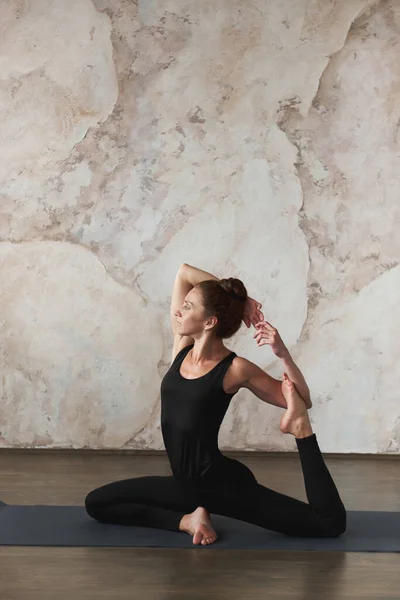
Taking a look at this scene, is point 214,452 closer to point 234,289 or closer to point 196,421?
point 196,421

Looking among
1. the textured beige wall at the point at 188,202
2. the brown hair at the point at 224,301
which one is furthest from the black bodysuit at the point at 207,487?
the textured beige wall at the point at 188,202

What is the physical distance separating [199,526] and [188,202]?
207cm

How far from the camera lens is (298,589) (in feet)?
7.73

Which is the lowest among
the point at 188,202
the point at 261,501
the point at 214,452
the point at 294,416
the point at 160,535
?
the point at 160,535

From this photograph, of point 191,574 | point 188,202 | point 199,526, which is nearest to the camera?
point 191,574

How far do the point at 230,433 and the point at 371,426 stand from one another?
0.71m

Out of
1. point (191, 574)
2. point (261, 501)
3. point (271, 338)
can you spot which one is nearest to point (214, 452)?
point (261, 501)

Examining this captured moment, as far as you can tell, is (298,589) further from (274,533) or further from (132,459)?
(132,459)

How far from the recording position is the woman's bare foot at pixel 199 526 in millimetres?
2760

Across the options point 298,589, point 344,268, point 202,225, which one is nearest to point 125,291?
point 202,225

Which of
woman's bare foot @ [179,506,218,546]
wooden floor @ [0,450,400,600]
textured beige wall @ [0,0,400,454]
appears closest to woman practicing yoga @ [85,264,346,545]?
woman's bare foot @ [179,506,218,546]

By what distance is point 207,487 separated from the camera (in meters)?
2.87

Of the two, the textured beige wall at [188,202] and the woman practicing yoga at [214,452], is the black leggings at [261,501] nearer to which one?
the woman practicing yoga at [214,452]

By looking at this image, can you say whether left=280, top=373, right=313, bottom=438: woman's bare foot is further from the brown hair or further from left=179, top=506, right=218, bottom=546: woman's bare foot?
left=179, top=506, right=218, bottom=546: woman's bare foot
